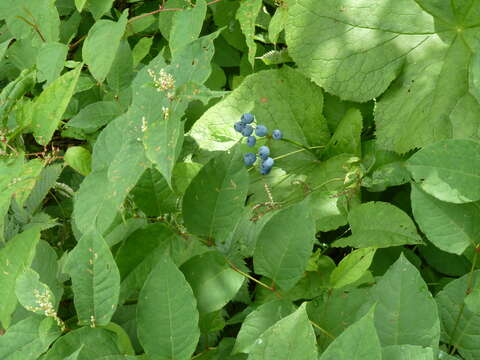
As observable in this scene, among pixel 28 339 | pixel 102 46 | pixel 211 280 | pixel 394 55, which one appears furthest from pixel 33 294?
pixel 394 55

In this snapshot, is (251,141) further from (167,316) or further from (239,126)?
(167,316)

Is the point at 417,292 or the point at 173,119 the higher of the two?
the point at 173,119

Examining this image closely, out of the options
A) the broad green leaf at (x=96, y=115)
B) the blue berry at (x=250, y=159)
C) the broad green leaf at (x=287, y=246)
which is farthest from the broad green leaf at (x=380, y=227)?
the broad green leaf at (x=96, y=115)

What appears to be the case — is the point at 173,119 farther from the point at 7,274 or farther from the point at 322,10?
the point at 322,10

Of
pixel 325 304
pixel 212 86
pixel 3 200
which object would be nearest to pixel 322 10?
pixel 212 86

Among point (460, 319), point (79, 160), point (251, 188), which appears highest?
point (79, 160)

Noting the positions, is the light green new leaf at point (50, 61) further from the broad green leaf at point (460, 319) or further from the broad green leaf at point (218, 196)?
the broad green leaf at point (460, 319)
